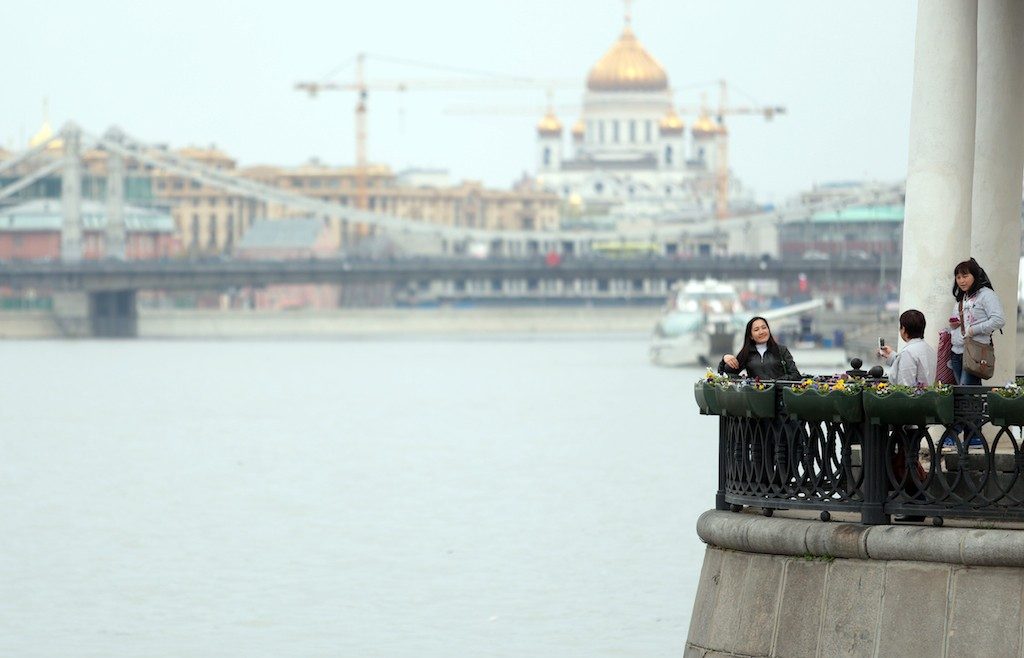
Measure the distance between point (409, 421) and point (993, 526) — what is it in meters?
44.9

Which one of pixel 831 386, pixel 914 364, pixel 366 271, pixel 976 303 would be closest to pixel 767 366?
pixel 914 364

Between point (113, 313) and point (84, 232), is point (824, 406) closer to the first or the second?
point (113, 313)

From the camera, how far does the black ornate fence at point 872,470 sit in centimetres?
1028

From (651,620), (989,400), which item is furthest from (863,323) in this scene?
(989,400)

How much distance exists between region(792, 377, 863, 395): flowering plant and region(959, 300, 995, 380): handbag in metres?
1.40

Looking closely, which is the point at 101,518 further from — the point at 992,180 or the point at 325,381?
the point at 325,381

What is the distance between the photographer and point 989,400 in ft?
33.7

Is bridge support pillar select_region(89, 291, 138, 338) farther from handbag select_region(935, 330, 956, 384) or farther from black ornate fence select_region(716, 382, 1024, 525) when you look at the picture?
black ornate fence select_region(716, 382, 1024, 525)

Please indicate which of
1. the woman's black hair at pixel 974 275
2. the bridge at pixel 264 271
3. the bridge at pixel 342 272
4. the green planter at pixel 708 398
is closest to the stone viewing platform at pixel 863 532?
the green planter at pixel 708 398

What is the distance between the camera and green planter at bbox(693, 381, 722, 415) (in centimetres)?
1127

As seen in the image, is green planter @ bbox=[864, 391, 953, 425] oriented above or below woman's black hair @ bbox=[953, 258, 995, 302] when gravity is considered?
below

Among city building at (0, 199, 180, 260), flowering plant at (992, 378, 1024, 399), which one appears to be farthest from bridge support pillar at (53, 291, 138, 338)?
flowering plant at (992, 378, 1024, 399)

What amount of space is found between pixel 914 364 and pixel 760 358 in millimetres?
770

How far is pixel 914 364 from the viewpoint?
1202 centimetres
